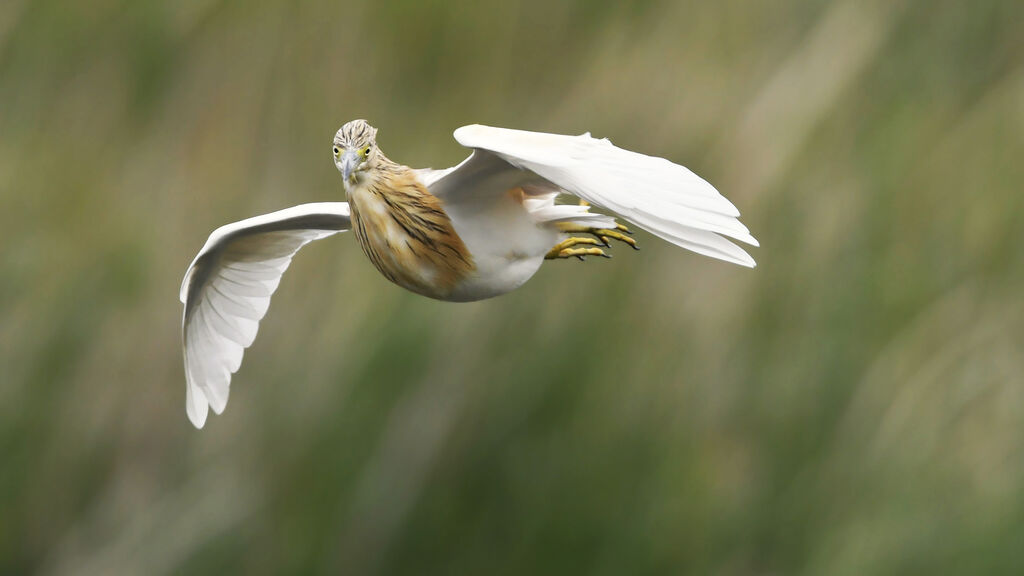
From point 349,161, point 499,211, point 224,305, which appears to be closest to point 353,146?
point 349,161

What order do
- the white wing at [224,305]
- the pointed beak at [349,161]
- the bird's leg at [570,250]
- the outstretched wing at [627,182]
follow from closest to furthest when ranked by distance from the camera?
1. the outstretched wing at [627,182]
2. the pointed beak at [349,161]
3. the bird's leg at [570,250]
4. the white wing at [224,305]

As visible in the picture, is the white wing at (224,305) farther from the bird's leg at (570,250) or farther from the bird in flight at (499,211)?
the bird's leg at (570,250)

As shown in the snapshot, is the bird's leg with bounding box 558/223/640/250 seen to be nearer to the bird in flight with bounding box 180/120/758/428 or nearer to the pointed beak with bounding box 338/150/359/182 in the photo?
the bird in flight with bounding box 180/120/758/428

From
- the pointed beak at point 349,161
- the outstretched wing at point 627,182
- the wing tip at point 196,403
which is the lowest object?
the wing tip at point 196,403

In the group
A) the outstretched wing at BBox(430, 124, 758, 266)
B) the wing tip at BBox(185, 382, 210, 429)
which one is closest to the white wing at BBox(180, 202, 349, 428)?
the wing tip at BBox(185, 382, 210, 429)

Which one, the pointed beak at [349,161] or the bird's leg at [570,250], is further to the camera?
the bird's leg at [570,250]

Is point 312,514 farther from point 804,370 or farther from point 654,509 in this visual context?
point 804,370

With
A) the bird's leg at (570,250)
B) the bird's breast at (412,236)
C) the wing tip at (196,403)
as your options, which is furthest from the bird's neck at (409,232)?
the wing tip at (196,403)
